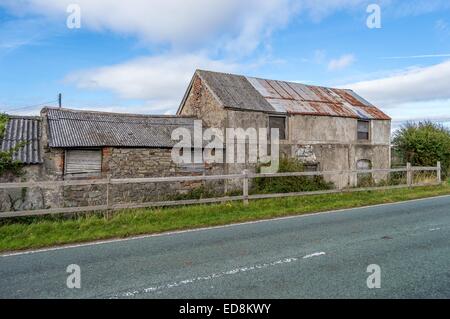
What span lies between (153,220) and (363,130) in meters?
17.5

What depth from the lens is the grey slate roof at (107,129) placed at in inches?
610

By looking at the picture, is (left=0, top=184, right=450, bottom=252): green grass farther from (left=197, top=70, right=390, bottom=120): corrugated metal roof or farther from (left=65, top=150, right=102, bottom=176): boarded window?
(left=197, top=70, right=390, bottom=120): corrugated metal roof

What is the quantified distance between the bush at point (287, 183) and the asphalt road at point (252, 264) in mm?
6599

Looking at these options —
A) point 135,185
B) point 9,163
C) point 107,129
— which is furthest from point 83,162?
point 9,163

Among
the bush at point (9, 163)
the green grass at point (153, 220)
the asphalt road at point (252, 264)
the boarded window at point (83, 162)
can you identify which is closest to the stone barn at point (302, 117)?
the green grass at point (153, 220)

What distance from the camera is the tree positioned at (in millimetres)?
24578

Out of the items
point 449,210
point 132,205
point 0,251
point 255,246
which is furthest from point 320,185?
point 0,251

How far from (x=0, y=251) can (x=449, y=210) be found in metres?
12.0

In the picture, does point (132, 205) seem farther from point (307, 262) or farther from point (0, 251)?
point (307, 262)

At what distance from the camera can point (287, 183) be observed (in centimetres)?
1600

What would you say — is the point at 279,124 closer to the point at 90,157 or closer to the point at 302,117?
the point at 302,117

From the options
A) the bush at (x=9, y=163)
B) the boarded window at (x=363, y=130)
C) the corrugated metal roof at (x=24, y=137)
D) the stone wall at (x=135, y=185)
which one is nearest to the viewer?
the bush at (x=9, y=163)

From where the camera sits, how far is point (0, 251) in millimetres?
7172

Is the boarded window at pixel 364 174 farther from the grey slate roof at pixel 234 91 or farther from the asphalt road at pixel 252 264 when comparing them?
the asphalt road at pixel 252 264
